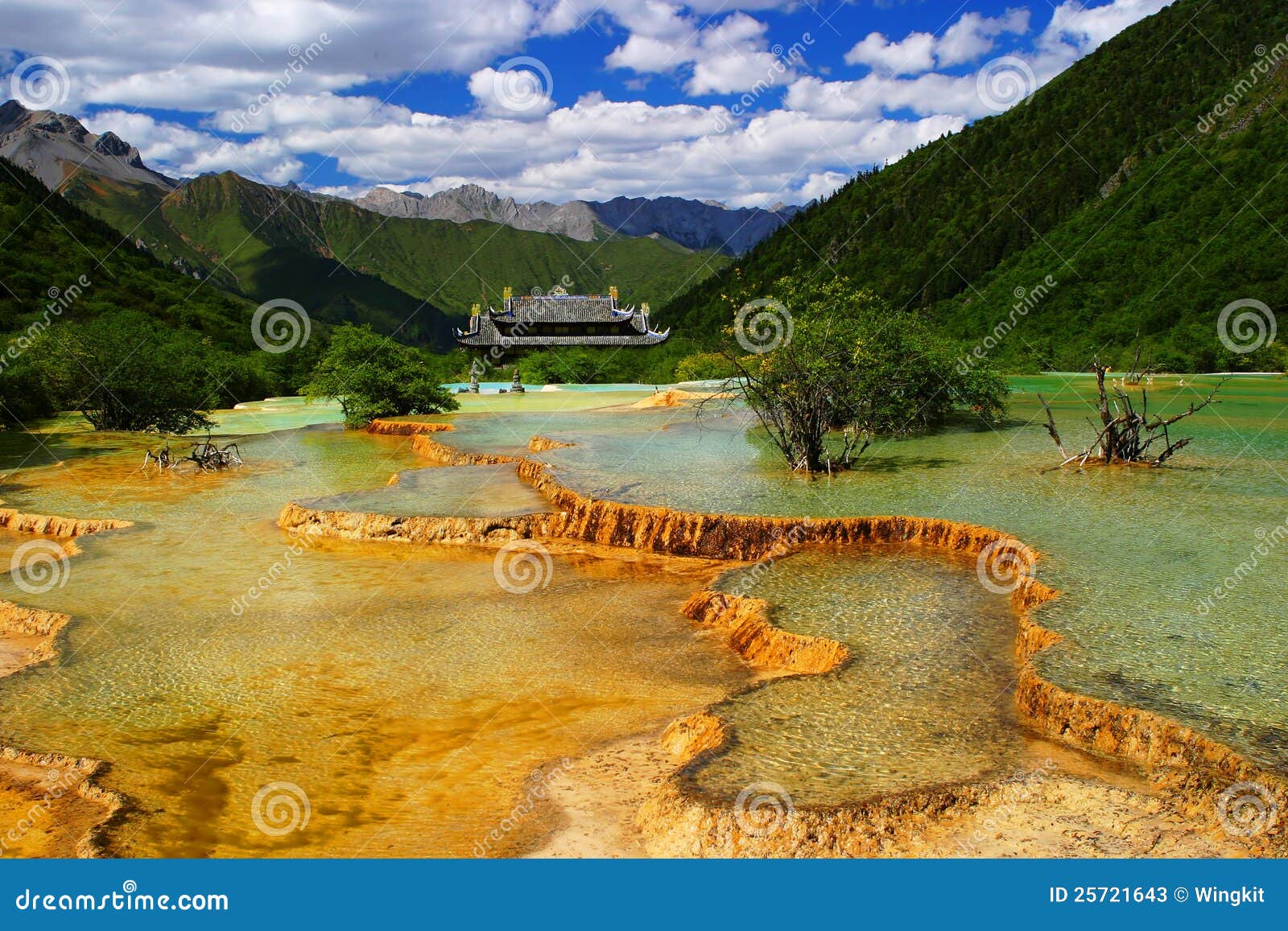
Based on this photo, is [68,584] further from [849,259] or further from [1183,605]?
[849,259]

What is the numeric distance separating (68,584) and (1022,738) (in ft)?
37.3

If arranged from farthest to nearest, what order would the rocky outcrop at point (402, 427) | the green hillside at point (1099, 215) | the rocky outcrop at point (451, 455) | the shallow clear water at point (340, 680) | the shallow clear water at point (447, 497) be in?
1. the green hillside at point (1099, 215)
2. the rocky outcrop at point (402, 427)
3. the rocky outcrop at point (451, 455)
4. the shallow clear water at point (447, 497)
5. the shallow clear water at point (340, 680)

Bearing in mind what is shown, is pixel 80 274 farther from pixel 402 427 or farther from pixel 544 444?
pixel 544 444

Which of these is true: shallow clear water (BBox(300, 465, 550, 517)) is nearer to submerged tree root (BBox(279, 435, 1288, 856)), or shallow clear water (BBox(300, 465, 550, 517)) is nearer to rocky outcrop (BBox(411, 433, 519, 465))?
submerged tree root (BBox(279, 435, 1288, 856))

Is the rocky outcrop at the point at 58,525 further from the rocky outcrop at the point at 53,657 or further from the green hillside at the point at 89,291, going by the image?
the green hillside at the point at 89,291

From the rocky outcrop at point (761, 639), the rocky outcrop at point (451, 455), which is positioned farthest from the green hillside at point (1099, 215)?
the rocky outcrop at point (761, 639)

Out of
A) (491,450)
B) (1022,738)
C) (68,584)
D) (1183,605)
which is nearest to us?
(1022,738)

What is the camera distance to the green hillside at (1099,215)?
58281 millimetres

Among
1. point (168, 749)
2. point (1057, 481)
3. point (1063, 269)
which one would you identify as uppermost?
point (1063, 269)

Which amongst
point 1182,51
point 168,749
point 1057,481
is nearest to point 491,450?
point 1057,481

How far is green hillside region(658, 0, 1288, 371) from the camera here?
58.3 meters

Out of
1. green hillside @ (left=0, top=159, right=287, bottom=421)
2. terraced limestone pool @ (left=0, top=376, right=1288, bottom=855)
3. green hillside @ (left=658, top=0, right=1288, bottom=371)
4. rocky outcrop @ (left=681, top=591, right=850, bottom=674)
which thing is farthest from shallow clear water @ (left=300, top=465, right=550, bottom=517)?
green hillside @ (left=658, top=0, right=1288, bottom=371)

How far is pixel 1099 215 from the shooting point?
78188 millimetres

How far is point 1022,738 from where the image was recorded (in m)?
7.02
